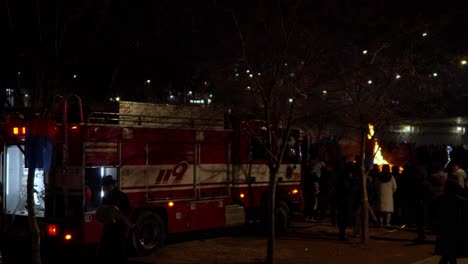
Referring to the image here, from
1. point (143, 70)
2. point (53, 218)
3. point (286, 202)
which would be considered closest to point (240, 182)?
point (286, 202)

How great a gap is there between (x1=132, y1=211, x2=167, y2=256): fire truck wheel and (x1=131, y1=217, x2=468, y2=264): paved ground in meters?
0.21

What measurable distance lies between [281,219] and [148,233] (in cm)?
401

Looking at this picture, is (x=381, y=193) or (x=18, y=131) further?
(x=381, y=193)

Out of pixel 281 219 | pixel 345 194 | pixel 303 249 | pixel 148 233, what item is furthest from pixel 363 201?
pixel 148 233

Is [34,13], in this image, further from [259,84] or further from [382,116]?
[382,116]

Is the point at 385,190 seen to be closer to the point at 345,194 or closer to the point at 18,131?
the point at 345,194

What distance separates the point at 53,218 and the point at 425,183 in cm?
888

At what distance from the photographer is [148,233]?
12180 mm

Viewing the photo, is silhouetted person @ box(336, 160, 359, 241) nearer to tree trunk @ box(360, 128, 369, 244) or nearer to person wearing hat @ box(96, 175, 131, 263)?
tree trunk @ box(360, 128, 369, 244)

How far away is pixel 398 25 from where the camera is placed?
13.1 m

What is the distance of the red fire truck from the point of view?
1080 cm

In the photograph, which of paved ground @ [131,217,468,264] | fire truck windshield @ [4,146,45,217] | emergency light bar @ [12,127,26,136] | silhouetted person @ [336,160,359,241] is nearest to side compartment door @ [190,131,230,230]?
paved ground @ [131,217,468,264]

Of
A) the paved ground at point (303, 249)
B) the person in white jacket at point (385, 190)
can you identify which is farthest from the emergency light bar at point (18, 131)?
the person in white jacket at point (385, 190)

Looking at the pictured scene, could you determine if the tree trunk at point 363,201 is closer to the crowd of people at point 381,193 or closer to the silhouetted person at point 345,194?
the crowd of people at point 381,193
